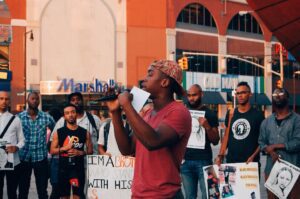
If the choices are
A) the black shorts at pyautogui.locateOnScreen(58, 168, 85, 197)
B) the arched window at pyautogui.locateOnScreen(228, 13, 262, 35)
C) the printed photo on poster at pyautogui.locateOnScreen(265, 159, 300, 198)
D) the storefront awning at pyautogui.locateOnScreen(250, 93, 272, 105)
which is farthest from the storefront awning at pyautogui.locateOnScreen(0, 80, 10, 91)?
the printed photo on poster at pyautogui.locateOnScreen(265, 159, 300, 198)

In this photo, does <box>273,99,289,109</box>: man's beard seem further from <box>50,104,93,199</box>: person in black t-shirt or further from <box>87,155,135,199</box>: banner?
<box>50,104,93,199</box>: person in black t-shirt

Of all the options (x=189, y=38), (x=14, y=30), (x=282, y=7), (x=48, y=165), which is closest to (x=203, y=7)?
(x=189, y=38)

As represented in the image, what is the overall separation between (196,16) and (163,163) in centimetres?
4860

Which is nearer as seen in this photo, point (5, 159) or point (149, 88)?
point (149, 88)

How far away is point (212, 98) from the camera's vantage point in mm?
51531

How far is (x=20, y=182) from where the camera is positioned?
9672mm

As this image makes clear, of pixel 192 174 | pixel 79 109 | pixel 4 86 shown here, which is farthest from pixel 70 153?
pixel 4 86

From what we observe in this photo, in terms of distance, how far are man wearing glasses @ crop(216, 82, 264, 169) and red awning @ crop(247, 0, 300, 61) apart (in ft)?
7.02

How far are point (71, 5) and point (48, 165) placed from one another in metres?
36.3

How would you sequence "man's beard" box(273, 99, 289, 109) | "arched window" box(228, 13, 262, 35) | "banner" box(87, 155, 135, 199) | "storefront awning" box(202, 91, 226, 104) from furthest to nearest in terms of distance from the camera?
"arched window" box(228, 13, 262, 35)
"storefront awning" box(202, 91, 226, 104)
"banner" box(87, 155, 135, 199)
"man's beard" box(273, 99, 289, 109)

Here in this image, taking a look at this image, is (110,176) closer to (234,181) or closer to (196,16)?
(234,181)

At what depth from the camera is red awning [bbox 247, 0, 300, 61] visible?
213 inches

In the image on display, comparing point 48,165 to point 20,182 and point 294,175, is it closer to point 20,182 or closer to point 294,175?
point 20,182

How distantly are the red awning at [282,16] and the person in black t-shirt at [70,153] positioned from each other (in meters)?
3.96
